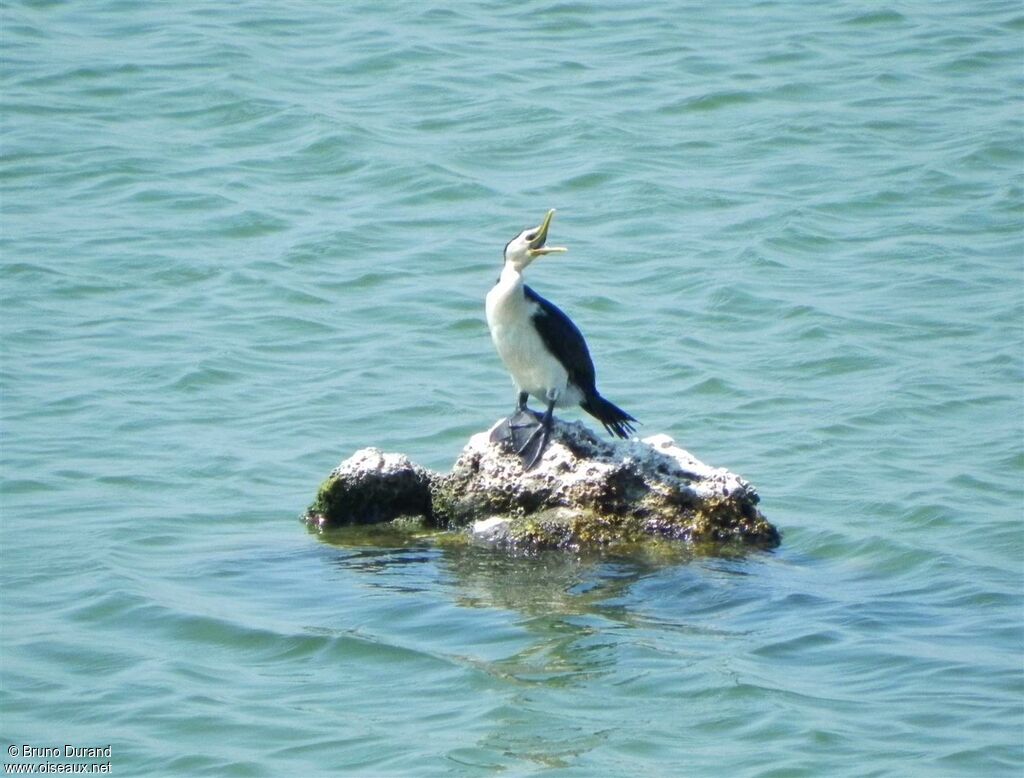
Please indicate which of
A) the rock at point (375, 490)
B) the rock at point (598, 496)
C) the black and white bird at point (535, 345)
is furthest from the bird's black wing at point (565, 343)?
the rock at point (375, 490)

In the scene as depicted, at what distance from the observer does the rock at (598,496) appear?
8297 mm

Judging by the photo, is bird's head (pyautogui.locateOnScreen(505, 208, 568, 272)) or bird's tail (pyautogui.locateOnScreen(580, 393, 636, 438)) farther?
bird's tail (pyautogui.locateOnScreen(580, 393, 636, 438))

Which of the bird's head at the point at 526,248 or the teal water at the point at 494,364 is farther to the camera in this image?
the bird's head at the point at 526,248

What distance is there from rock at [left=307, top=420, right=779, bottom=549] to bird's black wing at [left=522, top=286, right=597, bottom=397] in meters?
0.33

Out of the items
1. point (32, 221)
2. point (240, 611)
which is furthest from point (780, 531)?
point (32, 221)

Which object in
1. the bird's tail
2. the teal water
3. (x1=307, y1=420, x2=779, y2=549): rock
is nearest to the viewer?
the teal water

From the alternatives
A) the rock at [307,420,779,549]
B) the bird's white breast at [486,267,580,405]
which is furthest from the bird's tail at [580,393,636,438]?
the rock at [307,420,779,549]

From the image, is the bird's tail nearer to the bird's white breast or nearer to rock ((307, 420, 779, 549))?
the bird's white breast

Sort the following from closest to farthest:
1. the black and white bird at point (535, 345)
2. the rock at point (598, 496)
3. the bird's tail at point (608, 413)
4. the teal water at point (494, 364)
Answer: the teal water at point (494, 364) < the rock at point (598, 496) < the black and white bird at point (535, 345) < the bird's tail at point (608, 413)

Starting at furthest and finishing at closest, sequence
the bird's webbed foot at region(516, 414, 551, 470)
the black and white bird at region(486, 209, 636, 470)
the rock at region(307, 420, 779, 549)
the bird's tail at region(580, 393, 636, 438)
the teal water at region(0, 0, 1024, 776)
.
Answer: the bird's tail at region(580, 393, 636, 438) < the black and white bird at region(486, 209, 636, 470) < the bird's webbed foot at region(516, 414, 551, 470) < the rock at region(307, 420, 779, 549) < the teal water at region(0, 0, 1024, 776)

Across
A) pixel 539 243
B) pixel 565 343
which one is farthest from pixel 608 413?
pixel 539 243

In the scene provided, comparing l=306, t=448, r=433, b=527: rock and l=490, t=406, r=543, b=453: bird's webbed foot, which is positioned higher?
l=490, t=406, r=543, b=453: bird's webbed foot

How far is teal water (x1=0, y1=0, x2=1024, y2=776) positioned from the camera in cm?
689

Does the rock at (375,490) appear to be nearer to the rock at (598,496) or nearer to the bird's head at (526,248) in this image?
the rock at (598,496)
